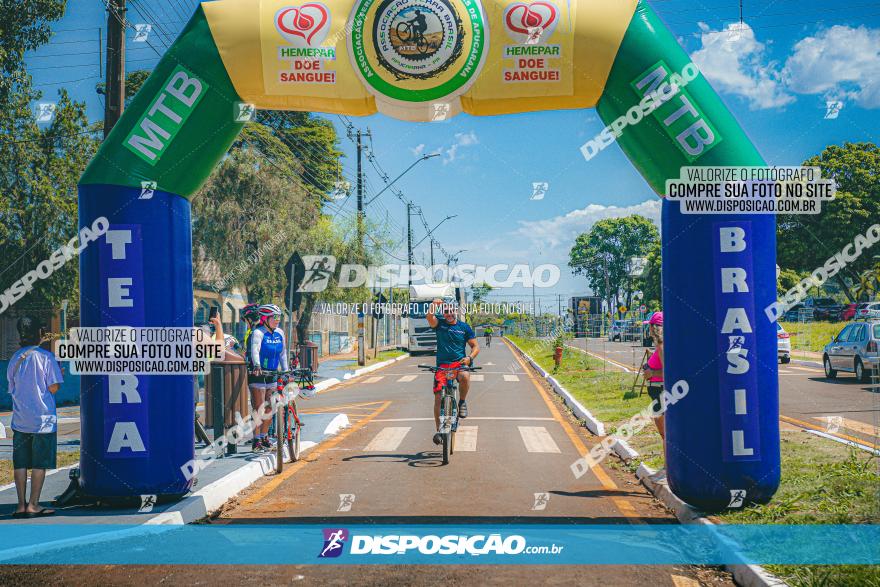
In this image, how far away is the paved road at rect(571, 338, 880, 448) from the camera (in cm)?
1218

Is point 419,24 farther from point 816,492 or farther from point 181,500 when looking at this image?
point 816,492

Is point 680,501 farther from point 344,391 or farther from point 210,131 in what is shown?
point 344,391

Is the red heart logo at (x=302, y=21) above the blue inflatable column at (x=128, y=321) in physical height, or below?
above

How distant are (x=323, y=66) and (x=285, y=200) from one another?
21784 mm

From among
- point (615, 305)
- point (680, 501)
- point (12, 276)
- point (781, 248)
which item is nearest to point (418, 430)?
point (680, 501)

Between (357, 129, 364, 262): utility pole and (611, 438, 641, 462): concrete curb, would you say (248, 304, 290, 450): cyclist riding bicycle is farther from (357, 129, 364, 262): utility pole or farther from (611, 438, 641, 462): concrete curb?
(357, 129, 364, 262): utility pole

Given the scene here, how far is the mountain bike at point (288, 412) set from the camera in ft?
31.6

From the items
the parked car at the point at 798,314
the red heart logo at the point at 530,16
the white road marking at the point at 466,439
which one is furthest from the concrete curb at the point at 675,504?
the parked car at the point at 798,314

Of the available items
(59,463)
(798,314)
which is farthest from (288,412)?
(798,314)

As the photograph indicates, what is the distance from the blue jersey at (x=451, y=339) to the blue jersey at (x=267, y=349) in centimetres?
217

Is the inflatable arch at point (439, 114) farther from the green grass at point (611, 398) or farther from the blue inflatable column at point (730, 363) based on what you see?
the green grass at point (611, 398)

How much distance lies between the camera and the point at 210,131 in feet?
25.3

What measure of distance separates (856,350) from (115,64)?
19093 millimetres

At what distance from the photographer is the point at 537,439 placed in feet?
40.8
